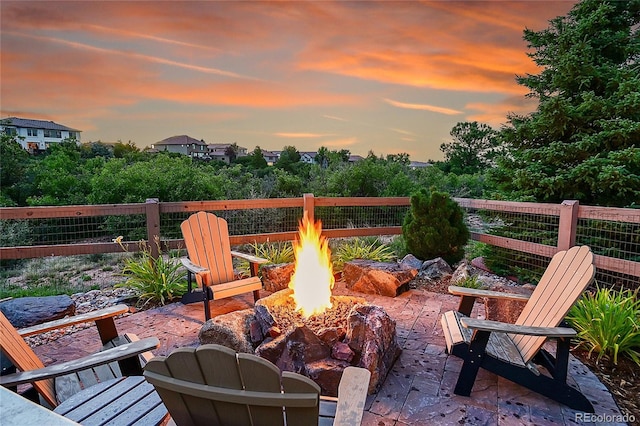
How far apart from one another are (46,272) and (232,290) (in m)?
4.66

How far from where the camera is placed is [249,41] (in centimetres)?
605

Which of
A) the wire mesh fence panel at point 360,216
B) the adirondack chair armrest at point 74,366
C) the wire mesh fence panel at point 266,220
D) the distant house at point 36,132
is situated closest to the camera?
the adirondack chair armrest at point 74,366

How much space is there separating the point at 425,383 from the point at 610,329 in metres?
1.61

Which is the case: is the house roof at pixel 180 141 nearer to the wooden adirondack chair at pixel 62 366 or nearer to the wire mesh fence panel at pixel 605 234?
the wooden adirondack chair at pixel 62 366

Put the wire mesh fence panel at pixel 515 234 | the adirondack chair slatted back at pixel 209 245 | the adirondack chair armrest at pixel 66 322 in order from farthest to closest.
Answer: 1. the wire mesh fence panel at pixel 515 234
2. the adirondack chair slatted back at pixel 209 245
3. the adirondack chair armrest at pixel 66 322

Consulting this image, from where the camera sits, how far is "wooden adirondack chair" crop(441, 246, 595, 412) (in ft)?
7.14

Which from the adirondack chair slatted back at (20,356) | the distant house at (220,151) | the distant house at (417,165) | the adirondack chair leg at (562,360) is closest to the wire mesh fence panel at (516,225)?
the adirondack chair leg at (562,360)

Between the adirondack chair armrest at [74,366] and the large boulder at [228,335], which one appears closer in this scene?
the adirondack chair armrest at [74,366]

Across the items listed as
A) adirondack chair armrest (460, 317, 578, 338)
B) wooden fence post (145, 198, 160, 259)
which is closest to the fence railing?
wooden fence post (145, 198, 160, 259)

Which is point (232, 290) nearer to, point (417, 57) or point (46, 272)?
point (46, 272)

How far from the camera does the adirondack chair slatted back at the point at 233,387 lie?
1076mm

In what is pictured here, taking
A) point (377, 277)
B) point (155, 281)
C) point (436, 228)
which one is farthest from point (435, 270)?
point (155, 281)

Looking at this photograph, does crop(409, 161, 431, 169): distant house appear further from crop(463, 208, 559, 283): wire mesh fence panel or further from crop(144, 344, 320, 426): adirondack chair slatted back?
crop(144, 344, 320, 426): adirondack chair slatted back

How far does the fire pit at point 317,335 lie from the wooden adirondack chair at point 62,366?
0.84 m
